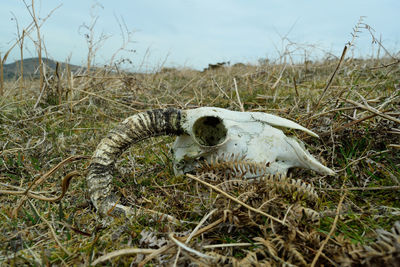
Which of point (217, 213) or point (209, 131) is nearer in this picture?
point (217, 213)

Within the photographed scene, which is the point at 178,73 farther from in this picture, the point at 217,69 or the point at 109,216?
the point at 109,216

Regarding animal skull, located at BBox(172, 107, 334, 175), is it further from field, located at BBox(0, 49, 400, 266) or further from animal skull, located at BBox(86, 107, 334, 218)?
field, located at BBox(0, 49, 400, 266)

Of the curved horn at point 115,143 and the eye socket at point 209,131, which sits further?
the eye socket at point 209,131

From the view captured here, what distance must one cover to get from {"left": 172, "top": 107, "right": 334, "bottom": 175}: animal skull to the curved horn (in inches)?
6.0

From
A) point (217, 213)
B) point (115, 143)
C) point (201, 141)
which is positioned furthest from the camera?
point (201, 141)

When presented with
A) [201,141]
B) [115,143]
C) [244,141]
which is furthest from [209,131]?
[115,143]

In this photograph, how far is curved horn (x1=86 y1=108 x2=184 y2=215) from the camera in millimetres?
1939

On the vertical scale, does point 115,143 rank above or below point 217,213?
above

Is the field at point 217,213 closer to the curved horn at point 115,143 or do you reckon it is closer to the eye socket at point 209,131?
the curved horn at point 115,143

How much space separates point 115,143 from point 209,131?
800 millimetres

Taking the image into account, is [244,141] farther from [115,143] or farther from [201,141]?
[115,143]

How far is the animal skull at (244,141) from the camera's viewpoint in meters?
2.04

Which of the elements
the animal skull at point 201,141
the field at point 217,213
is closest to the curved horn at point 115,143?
the animal skull at point 201,141

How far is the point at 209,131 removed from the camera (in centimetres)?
229
